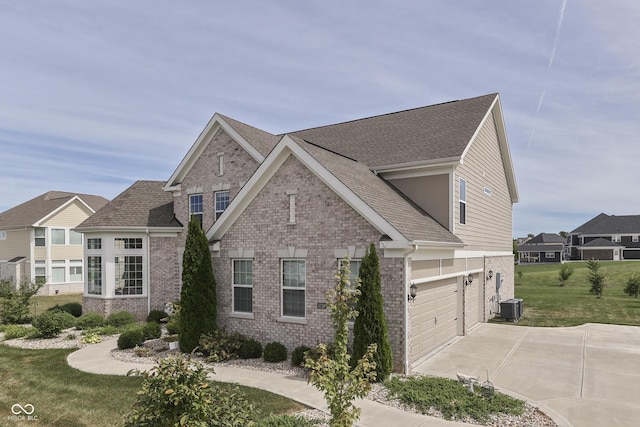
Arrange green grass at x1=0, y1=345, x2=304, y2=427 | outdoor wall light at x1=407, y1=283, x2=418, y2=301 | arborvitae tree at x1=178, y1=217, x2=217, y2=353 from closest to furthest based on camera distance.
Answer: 1. green grass at x1=0, y1=345, x2=304, y2=427
2. outdoor wall light at x1=407, y1=283, x2=418, y2=301
3. arborvitae tree at x1=178, y1=217, x2=217, y2=353

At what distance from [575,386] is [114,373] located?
41.8ft

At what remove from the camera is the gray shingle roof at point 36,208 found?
117 ft

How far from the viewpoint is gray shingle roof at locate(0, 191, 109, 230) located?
3575 centimetres

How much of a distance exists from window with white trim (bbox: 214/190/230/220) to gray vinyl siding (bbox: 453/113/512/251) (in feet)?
35.7

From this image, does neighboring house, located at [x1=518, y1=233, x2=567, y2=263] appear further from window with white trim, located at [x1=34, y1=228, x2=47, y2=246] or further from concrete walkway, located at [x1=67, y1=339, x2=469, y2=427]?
window with white trim, located at [x1=34, y1=228, x2=47, y2=246]

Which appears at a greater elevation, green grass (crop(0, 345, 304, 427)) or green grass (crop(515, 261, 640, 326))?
green grass (crop(0, 345, 304, 427))

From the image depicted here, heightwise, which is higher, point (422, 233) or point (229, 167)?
point (229, 167)

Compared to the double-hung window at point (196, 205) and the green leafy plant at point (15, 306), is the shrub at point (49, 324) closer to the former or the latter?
the green leafy plant at point (15, 306)

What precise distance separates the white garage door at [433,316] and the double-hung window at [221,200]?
11.1 metres

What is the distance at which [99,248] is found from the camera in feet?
67.3

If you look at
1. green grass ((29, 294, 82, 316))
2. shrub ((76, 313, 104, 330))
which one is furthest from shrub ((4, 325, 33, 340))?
green grass ((29, 294, 82, 316))

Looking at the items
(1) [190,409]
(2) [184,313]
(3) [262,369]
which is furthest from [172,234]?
(1) [190,409]

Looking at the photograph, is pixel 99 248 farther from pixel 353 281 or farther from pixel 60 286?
pixel 60 286

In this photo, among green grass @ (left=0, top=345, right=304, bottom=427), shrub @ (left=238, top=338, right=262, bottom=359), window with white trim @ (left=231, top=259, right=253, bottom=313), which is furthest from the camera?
window with white trim @ (left=231, top=259, right=253, bottom=313)
